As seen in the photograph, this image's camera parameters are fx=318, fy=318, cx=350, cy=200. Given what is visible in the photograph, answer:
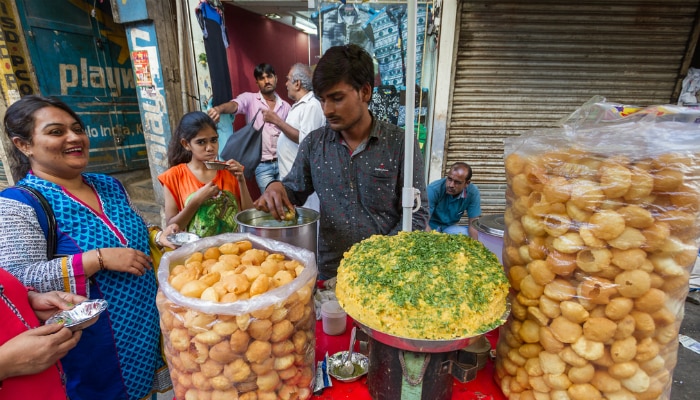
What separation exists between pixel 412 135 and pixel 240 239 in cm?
86

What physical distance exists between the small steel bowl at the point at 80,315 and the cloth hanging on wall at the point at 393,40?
4.13 metres

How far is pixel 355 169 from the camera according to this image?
2000 millimetres

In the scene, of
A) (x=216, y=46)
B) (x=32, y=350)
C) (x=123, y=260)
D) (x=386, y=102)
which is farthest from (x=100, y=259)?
(x=216, y=46)

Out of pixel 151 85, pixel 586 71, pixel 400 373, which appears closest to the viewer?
pixel 400 373

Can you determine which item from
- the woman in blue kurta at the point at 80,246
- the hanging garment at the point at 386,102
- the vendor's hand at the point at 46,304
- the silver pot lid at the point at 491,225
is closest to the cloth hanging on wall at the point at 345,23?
the hanging garment at the point at 386,102

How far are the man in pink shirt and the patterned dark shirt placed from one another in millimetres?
2079

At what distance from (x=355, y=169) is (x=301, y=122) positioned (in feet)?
5.70

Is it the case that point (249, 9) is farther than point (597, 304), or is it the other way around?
point (249, 9)

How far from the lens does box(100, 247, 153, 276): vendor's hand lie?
4.76 ft

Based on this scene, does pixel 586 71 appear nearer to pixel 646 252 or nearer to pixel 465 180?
pixel 465 180

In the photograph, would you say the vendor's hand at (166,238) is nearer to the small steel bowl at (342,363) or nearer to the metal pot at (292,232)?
the metal pot at (292,232)

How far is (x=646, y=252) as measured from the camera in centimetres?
88

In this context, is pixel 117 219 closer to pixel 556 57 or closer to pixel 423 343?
pixel 423 343

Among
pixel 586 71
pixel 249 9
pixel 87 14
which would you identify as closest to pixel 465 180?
pixel 586 71
